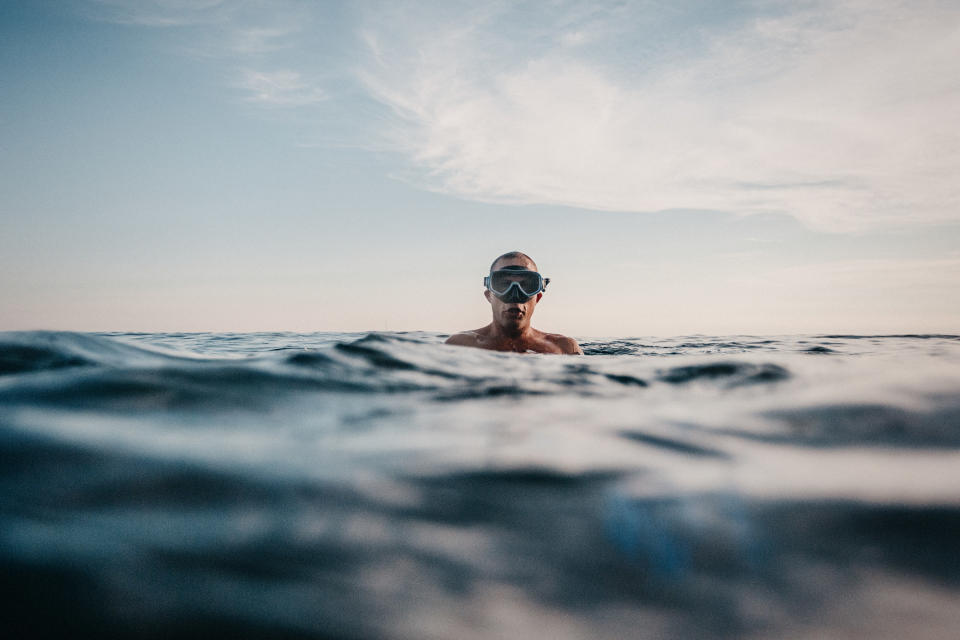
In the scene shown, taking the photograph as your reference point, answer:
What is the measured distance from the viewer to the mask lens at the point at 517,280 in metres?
7.30

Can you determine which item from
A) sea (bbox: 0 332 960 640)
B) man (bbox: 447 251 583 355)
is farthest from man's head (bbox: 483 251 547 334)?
sea (bbox: 0 332 960 640)

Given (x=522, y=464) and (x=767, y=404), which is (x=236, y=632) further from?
(x=767, y=404)

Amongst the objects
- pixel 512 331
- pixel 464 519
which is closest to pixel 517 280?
pixel 512 331

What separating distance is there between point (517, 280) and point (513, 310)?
1.43ft

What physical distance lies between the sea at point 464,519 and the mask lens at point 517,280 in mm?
4999

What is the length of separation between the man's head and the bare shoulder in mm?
558

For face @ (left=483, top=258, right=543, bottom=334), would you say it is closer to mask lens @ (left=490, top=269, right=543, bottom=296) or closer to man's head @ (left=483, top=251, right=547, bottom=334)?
man's head @ (left=483, top=251, right=547, bottom=334)

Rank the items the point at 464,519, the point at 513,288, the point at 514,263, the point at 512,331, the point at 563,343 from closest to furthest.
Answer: the point at 464,519
the point at 513,288
the point at 514,263
the point at 512,331
the point at 563,343

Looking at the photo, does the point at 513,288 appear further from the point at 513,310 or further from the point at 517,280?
the point at 513,310

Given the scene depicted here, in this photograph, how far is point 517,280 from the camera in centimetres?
731

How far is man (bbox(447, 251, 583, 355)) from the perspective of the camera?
731 centimetres

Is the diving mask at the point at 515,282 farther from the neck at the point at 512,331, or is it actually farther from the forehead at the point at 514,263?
the neck at the point at 512,331

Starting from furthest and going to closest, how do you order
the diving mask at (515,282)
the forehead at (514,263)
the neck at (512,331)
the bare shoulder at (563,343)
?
the bare shoulder at (563,343), the neck at (512,331), the forehead at (514,263), the diving mask at (515,282)

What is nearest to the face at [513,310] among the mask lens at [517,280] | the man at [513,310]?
the man at [513,310]
